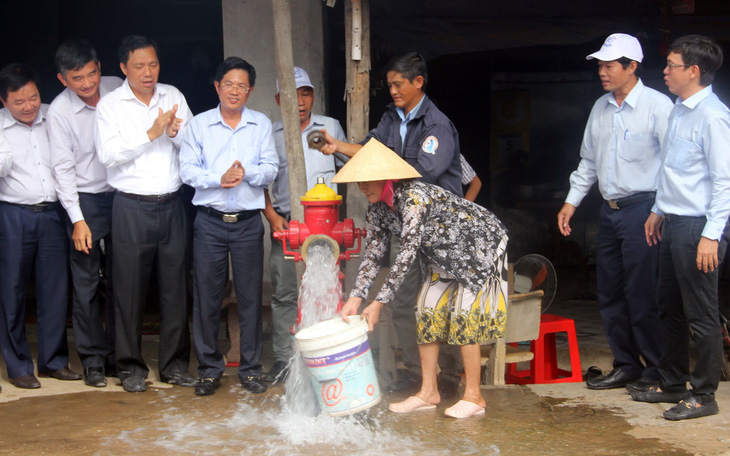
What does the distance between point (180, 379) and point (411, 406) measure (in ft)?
5.22

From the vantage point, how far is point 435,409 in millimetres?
4367

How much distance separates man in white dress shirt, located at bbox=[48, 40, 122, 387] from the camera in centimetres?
473

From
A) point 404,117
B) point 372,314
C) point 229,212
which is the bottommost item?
point 372,314

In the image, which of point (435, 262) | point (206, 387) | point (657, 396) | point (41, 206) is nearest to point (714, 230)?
point (657, 396)

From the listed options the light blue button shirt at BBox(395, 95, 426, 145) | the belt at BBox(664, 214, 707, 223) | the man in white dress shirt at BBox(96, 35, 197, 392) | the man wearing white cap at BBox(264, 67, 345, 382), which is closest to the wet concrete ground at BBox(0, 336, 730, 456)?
the man in white dress shirt at BBox(96, 35, 197, 392)

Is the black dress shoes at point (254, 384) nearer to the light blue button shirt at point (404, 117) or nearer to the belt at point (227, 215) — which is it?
the belt at point (227, 215)

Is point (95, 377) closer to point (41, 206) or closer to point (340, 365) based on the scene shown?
point (41, 206)

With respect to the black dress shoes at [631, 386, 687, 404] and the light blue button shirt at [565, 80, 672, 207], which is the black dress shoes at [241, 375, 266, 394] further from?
the light blue button shirt at [565, 80, 672, 207]

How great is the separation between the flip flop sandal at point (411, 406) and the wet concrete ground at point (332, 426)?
0.06 meters

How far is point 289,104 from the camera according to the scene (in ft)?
15.5

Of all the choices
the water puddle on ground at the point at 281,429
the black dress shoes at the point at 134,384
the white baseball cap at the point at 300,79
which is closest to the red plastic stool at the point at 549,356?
the water puddle on ground at the point at 281,429

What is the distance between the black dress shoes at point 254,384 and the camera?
4.71 m

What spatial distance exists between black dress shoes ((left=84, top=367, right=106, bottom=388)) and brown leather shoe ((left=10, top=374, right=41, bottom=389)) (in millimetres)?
297

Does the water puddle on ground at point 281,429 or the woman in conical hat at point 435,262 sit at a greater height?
the woman in conical hat at point 435,262
